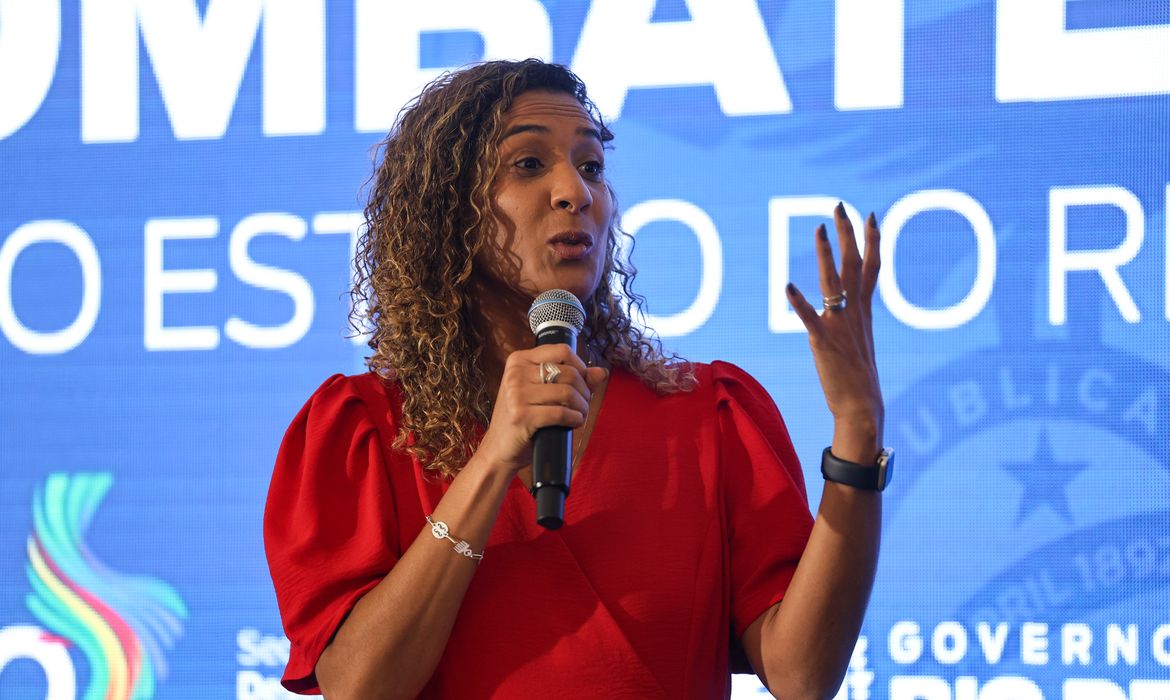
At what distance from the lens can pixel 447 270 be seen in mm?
1812

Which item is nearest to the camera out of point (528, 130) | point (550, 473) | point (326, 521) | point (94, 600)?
point (550, 473)

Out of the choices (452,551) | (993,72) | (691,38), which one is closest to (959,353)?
(993,72)

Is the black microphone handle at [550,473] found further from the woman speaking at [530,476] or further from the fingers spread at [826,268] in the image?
the fingers spread at [826,268]

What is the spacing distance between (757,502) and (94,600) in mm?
1883

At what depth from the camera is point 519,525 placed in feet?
5.42

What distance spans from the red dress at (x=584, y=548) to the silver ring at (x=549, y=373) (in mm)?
277

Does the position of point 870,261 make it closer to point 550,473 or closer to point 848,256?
point 848,256

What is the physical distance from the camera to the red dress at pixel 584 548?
5.23 feet

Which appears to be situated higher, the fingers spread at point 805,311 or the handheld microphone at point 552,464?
the fingers spread at point 805,311

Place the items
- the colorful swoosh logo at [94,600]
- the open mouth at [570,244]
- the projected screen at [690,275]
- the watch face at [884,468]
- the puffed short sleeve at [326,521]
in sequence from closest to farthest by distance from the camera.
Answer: the watch face at [884,468] → the puffed short sleeve at [326,521] → the open mouth at [570,244] → the projected screen at [690,275] → the colorful swoosh logo at [94,600]

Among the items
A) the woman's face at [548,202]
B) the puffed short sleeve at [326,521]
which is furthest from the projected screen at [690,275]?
the puffed short sleeve at [326,521]

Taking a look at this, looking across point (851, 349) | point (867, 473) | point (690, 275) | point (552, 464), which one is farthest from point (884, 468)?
point (690, 275)

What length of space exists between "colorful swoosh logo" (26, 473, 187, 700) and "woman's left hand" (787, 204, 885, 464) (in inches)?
77.6

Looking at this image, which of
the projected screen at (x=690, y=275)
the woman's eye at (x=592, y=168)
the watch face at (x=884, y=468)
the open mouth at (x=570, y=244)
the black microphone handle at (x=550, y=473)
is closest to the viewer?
the black microphone handle at (x=550, y=473)
